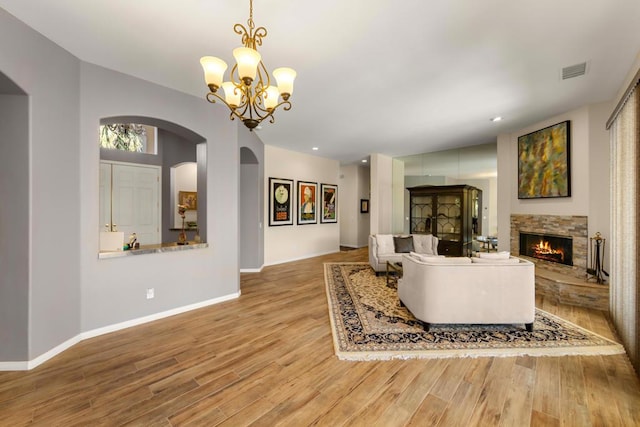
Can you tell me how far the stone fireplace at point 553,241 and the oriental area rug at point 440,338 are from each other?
1354 mm

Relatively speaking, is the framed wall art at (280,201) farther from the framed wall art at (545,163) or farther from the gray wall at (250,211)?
the framed wall art at (545,163)

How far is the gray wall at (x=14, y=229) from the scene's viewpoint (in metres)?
2.14

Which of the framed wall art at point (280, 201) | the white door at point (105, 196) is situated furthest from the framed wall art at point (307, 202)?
the white door at point (105, 196)

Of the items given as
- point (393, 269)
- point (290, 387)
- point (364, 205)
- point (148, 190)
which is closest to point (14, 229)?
point (290, 387)

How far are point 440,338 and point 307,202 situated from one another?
492 centimetres

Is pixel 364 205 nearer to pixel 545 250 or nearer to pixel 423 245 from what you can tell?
pixel 423 245

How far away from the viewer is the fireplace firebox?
409 centimetres

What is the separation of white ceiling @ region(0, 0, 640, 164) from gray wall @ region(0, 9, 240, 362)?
0.23 metres

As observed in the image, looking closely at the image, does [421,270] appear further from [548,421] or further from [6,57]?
[6,57]

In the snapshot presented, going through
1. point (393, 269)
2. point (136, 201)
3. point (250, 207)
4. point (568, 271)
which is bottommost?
point (393, 269)

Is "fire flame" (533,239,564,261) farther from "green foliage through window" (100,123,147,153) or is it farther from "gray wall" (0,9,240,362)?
"green foliage through window" (100,123,147,153)

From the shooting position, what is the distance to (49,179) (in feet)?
7.61

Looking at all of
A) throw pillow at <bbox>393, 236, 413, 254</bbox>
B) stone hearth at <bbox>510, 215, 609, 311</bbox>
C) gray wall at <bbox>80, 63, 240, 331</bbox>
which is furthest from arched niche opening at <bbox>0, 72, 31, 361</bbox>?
stone hearth at <bbox>510, 215, 609, 311</bbox>

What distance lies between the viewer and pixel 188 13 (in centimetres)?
196
